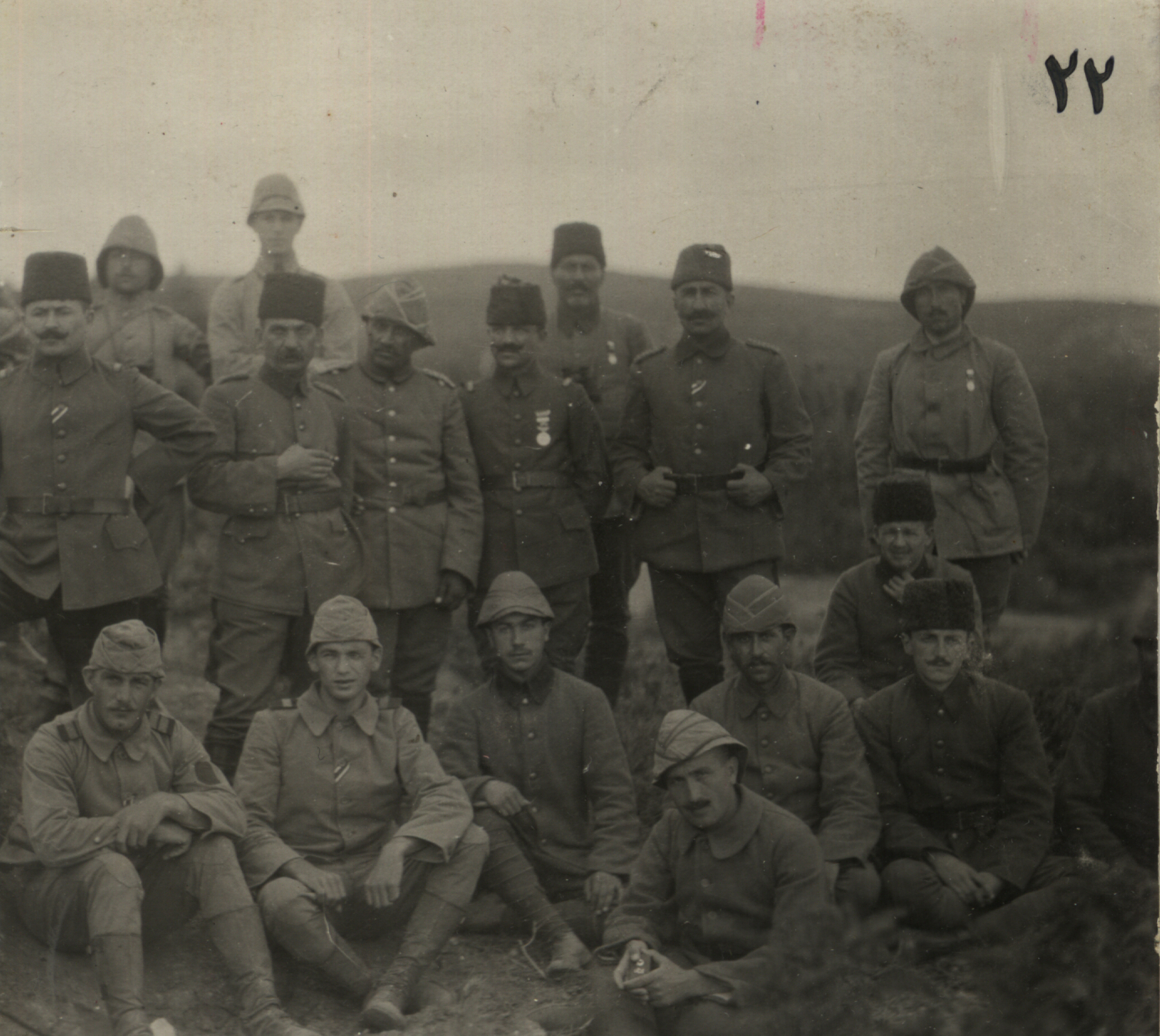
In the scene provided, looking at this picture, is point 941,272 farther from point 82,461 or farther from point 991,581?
point 82,461

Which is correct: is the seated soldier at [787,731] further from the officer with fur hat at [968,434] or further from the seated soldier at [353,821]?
the seated soldier at [353,821]

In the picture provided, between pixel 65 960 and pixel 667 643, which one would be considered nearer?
pixel 65 960

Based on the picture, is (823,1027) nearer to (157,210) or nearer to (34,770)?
(34,770)

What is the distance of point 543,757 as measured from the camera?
4605 millimetres

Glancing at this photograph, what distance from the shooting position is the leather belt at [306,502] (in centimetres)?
483

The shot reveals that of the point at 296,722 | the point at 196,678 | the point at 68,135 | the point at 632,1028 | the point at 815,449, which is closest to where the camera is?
the point at 632,1028

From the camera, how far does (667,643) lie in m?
5.10

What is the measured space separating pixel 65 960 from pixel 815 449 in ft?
10.8

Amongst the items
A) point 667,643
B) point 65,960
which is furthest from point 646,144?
point 65,960

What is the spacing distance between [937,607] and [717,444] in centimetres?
100

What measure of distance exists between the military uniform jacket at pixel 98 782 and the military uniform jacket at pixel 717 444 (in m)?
1.76

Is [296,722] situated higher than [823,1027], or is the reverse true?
[296,722]

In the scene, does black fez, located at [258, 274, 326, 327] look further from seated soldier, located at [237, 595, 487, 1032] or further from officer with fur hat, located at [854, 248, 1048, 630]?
officer with fur hat, located at [854, 248, 1048, 630]

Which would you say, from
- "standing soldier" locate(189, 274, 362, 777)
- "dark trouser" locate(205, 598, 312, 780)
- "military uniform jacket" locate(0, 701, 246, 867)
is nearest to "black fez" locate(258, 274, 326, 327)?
"standing soldier" locate(189, 274, 362, 777)
